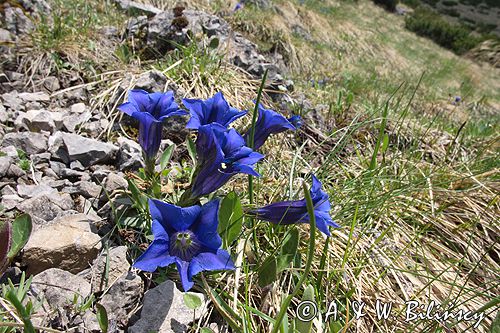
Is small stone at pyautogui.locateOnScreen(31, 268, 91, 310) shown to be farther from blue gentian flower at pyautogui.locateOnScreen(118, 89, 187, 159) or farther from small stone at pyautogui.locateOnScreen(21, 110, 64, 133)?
small stone at pyautogui.locateOnScreen(21, 110, 64, 133)

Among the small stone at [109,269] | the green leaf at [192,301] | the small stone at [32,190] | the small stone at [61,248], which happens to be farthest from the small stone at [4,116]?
the green leaf at [192,301]

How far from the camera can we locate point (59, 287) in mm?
1241

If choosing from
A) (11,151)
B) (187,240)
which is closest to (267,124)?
(187,240)

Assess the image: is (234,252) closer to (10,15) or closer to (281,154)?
(281,154)

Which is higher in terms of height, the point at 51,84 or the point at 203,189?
the point at 203,189

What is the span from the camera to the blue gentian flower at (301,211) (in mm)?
1310

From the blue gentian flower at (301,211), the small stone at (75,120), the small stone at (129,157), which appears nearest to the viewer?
the blue gentian flower at (301,211)

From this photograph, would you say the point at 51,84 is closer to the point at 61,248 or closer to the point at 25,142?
the point at 25,142

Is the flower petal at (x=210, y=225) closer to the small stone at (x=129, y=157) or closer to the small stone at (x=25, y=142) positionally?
the small stone at (x=129, y=157)

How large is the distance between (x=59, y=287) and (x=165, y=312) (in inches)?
13.5

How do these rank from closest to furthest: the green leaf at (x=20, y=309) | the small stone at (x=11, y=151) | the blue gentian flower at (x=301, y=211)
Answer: the green leaf at (x=20, y=309) → the blue gentian flower at (x=301, y=211) → the small stone at (x=11, y=151)

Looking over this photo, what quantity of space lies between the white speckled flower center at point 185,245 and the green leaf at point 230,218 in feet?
0.60

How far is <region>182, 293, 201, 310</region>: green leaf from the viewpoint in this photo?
125 cm

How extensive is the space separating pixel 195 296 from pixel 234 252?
Result: 27cm
